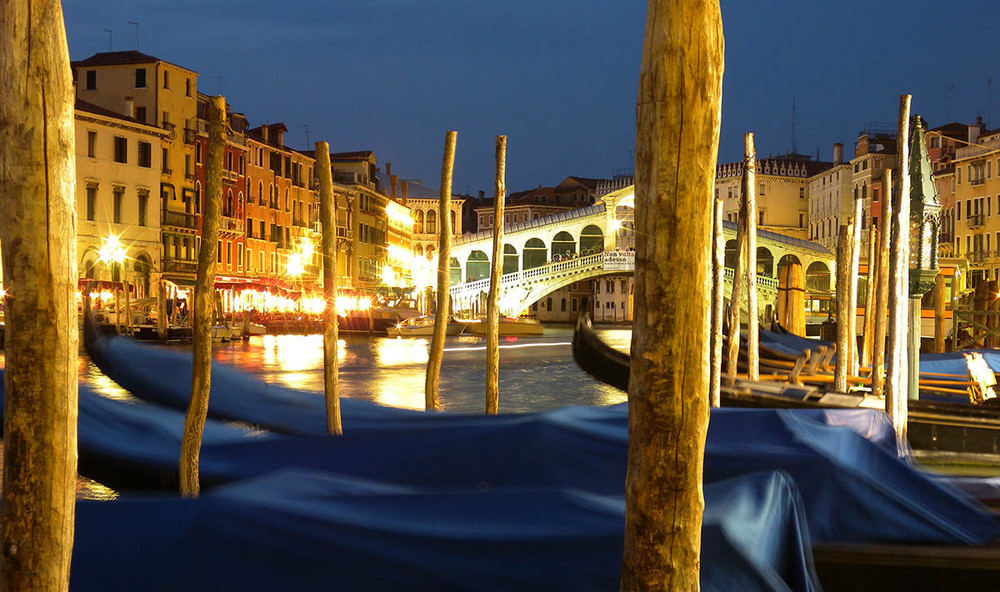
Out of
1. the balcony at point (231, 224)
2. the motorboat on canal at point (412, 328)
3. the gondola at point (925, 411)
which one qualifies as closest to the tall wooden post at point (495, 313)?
the gondola at point (925, 411)

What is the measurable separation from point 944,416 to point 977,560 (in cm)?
358

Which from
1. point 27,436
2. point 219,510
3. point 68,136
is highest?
point 68,136

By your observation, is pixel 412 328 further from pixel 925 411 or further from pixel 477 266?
pixel 925 411

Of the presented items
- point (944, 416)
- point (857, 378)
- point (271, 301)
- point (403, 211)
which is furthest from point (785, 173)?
point (944, 416)

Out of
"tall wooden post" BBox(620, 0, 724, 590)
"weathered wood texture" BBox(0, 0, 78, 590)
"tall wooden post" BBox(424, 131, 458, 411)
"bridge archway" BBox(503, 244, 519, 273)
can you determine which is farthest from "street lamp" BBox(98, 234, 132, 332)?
"tall wooden post" BBox(620, 0, 724, 590)

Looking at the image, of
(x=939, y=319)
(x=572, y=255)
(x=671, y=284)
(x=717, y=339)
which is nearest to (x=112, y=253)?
(x=939, y=319)

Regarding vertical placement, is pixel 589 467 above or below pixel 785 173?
below

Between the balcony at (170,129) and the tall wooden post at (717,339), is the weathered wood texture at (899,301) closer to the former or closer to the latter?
the tall wooden post at (717,339)

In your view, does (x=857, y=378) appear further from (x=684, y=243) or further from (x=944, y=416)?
(x=684, y=243)

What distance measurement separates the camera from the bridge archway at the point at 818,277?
33.2 meters

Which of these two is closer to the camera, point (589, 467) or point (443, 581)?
point (443, 581)

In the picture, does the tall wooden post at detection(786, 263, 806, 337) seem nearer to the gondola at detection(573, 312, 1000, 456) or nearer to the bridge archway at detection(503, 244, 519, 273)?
the gondola at detection(573, 312, 1000, 456)

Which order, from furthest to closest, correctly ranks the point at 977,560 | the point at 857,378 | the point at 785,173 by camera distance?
1. the point at 785,173
2. the point at 857,378
3. the point at 977,560

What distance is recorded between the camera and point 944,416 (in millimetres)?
6352
